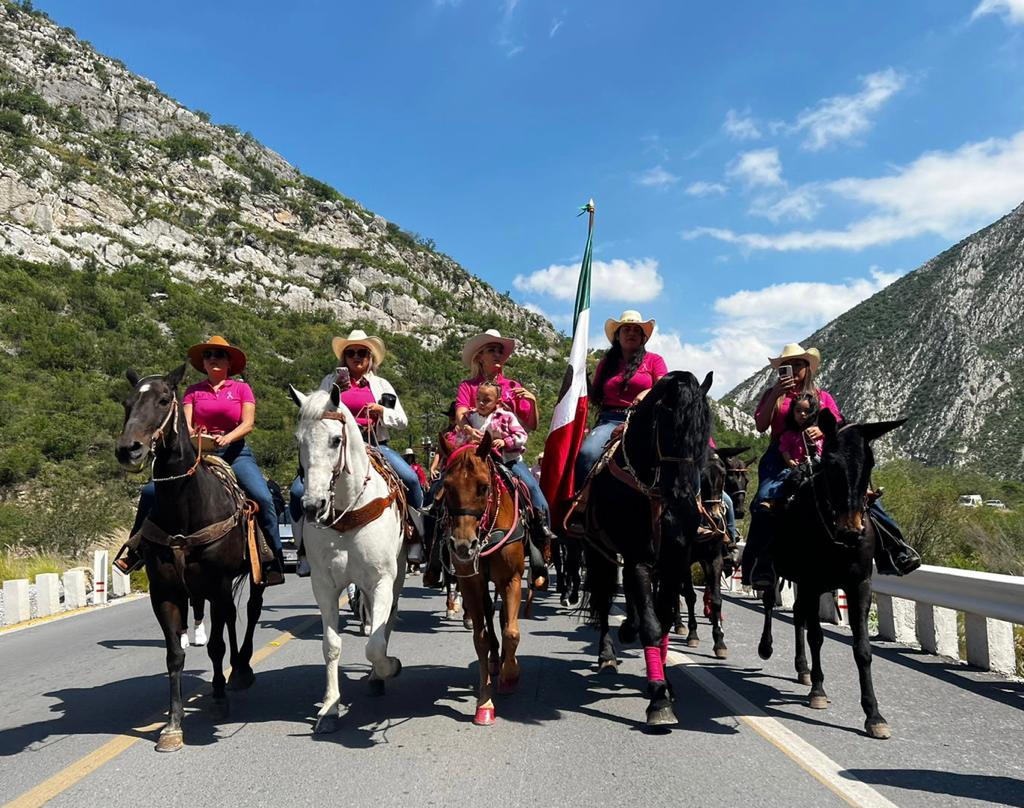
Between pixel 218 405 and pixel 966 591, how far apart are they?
7517 millimetres

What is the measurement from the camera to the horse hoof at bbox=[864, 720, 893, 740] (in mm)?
5521

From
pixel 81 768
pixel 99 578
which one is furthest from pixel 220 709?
pixel 99 578

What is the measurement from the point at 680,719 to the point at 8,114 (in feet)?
322

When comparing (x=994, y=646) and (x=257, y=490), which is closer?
(x=257, y=490)

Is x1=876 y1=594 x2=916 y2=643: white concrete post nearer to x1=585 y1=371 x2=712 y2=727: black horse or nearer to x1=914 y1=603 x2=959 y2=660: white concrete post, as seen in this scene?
x1=914 y1=603 x2=959 y2=660: white concrete post

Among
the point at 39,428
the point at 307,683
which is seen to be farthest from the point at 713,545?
the point at 39,428

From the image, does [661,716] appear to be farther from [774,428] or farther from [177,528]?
[177,528]

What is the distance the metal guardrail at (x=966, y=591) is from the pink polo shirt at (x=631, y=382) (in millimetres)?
3676

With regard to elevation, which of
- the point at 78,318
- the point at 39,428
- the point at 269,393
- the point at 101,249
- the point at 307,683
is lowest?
the point at 307,683

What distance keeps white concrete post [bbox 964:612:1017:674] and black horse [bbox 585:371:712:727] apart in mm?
3734

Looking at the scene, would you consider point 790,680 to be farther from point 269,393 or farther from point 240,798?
point 269,393

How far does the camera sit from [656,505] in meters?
6.17

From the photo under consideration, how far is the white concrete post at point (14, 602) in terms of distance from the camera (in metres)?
12.9

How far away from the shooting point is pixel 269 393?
191 feet
